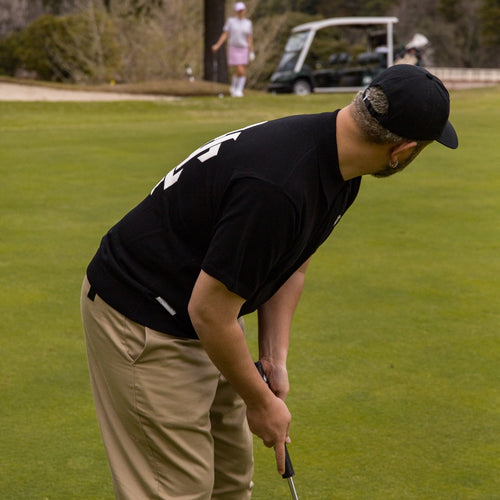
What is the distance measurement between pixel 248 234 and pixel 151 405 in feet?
1.97

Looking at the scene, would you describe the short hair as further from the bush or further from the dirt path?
the bush

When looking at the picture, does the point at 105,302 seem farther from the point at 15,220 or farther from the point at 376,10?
the point at 376,10

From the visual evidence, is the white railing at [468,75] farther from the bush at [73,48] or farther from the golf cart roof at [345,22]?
the bush at [73,48]

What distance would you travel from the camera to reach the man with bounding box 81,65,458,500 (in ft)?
7.30

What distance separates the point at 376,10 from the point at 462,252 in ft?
155

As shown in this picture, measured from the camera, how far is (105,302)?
257 cm

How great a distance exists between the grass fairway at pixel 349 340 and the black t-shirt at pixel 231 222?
1239 millimetres

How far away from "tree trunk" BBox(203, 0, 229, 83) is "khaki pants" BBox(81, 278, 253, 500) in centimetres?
2101

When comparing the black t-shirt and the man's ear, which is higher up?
the man's ear

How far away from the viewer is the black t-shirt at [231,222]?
220 centimetres

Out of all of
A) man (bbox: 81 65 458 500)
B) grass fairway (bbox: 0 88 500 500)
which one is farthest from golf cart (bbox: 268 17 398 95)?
man (bbox: 81 65 458 500)

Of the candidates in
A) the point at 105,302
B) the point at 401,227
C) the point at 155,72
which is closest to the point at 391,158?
the point at 105,302

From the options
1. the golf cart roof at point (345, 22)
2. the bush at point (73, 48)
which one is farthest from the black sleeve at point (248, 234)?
the bush at point (73, 48)

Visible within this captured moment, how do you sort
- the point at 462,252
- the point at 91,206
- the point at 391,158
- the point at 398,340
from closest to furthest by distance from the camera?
the point at 391,158, the point at 398,340, the point at 462,252, the point at 91,206
